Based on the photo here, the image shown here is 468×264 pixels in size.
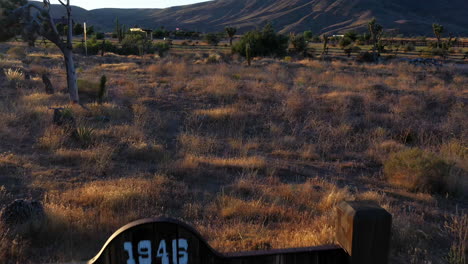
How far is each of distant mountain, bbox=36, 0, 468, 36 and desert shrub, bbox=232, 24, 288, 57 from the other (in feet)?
307

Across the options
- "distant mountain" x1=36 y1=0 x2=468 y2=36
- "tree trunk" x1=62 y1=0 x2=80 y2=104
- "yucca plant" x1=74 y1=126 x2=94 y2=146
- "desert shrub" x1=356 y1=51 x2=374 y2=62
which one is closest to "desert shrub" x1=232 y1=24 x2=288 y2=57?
"desert shrub" x1=356 y1=51 x2=374 y2=62

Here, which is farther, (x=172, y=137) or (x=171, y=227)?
(x=172, y=137)

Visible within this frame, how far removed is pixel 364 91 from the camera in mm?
17312

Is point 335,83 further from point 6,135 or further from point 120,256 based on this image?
point 120,256

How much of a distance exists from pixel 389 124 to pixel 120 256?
1134 centimetres

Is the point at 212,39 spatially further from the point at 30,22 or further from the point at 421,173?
the point at 421,173

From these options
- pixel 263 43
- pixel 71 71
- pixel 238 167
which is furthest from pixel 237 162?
pixel 263 43

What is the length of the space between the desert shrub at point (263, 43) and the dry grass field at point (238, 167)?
24873 millimetres

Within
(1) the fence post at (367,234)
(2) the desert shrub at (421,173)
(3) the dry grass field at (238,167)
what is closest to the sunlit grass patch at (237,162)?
(3) the dry grass field at (238,167)

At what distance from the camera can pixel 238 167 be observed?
7.77 m

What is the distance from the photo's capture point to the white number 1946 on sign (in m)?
1.62

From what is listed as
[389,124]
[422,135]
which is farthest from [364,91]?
[422,135]

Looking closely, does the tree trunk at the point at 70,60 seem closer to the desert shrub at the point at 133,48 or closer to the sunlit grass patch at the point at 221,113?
the sunlit grass patch at the point at 221,113

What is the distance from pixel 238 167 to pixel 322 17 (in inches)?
5917
